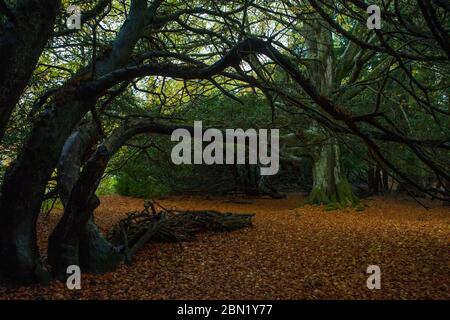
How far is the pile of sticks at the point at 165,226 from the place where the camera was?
5.59 meters

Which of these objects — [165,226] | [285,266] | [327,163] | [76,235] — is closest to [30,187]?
[76,235]

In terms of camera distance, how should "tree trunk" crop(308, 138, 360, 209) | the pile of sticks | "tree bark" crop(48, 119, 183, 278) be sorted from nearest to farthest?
"tree bark" crop(48, 119, 183, 278) < the pile of sticks < "tree trunk" crop(308, 138, 360, 209)

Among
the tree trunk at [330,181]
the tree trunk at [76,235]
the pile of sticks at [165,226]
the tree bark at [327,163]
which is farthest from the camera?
the tree trunk at [330,181]

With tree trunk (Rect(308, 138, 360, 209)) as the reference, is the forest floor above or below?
below

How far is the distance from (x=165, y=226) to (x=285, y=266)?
218 cm

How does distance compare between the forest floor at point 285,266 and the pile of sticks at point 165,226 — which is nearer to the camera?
the forest floor at point 285,266

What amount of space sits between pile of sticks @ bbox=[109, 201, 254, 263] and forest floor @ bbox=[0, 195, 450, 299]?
189mm

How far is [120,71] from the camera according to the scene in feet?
12.2

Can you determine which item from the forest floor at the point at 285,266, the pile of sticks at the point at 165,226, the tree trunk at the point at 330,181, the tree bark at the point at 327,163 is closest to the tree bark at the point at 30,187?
the forest floor at the point at 285,266

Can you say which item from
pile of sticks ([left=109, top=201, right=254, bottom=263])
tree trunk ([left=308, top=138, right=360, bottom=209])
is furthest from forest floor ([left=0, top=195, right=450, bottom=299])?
tree trunk ([left=308, top=138, right=360, bottom=209])

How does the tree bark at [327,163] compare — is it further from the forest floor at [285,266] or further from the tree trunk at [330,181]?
the forest floor at [285,266]

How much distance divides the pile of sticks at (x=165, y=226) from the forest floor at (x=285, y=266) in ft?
0.62

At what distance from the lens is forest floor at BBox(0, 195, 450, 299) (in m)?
3.85

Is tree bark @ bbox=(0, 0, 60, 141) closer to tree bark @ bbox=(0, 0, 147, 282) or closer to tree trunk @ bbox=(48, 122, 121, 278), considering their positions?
tree bark @ bbox=(0, 0, 147, 282)
